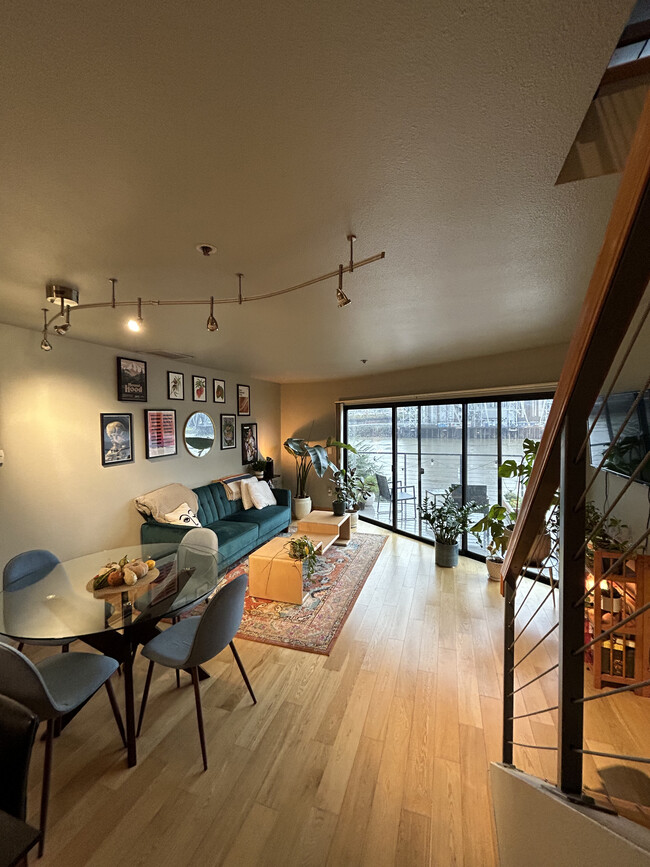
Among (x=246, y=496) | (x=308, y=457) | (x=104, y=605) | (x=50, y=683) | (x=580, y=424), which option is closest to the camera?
(x=580, y=424)

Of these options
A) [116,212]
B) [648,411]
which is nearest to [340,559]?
[648,411]

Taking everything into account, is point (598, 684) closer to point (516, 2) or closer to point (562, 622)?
Result: point (562, 622)

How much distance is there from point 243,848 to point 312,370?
452 cm

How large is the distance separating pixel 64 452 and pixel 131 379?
40.1 inches

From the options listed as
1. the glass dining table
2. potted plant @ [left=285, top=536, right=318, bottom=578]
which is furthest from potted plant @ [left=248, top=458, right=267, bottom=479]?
the glass dining table

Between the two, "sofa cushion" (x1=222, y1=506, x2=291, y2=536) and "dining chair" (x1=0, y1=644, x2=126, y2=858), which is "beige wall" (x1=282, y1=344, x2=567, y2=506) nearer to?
"sofa cushion" (x1=222, y1=506, x2=291, y2=536)

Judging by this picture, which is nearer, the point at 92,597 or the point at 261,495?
the point at 92,597

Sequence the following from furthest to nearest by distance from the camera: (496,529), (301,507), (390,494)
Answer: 1. (301,507)
2. (390,494)
3. (496,529)

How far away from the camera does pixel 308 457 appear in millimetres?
6270

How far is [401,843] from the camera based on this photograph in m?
1.40

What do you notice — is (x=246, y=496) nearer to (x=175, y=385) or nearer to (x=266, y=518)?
(x=266, y=518)

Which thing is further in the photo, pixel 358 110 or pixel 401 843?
pixel 401 843

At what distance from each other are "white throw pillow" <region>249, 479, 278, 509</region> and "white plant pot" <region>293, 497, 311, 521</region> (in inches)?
29.3

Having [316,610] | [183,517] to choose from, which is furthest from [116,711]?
[183,517]
